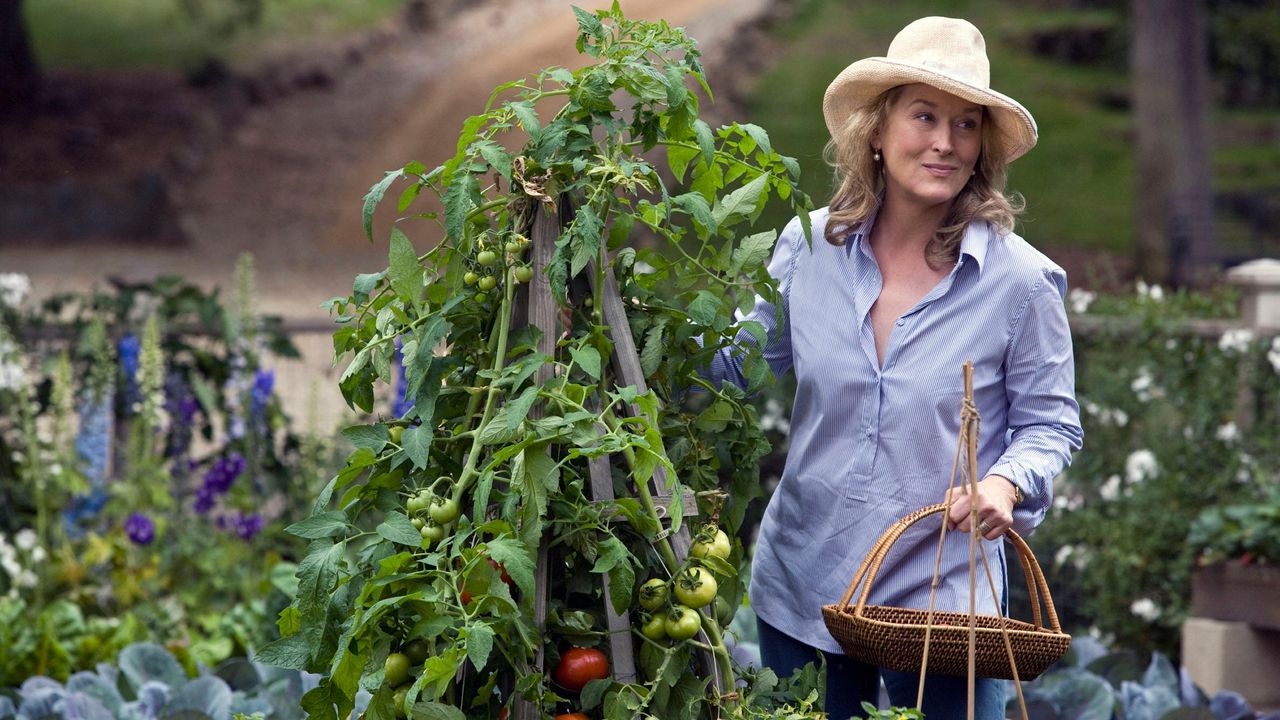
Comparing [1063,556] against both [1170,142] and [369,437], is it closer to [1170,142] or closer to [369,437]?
[369,437]

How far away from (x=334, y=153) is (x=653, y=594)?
42.2ft

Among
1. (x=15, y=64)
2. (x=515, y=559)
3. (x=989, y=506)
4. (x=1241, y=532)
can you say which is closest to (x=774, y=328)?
(x=989, y=506)

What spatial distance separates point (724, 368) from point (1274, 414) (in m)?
2.45

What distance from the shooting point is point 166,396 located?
13.4 feet

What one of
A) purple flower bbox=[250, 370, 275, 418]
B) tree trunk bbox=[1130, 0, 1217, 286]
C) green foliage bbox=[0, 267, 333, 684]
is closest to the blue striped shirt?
green foliage bbox=[0, 267, 333, 684]

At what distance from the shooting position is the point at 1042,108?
1455 cm

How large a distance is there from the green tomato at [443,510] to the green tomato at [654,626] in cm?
26

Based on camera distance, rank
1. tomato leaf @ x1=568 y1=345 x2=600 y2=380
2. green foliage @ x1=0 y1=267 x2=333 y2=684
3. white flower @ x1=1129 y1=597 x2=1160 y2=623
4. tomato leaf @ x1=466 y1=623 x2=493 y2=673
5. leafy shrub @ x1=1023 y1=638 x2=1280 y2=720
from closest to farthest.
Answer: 1. tomato leaf @ x1=466 y1=623 x2=493 y2=673
2. tomato leaf @ x1=568 y1=345 x2=600 y2=380
3. leafy shrub @ x1=1023 y1=638 x2=1280 y2=720
4. green foliage @ x1=0 y1=267 x2=333 y2=684
5. white flower @ x1=1129 y1=597 x2=1160 y2=623

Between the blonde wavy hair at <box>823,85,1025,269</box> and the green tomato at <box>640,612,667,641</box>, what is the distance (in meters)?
0.62

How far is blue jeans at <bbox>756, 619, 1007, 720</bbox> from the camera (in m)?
1.83

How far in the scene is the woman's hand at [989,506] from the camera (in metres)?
1.65

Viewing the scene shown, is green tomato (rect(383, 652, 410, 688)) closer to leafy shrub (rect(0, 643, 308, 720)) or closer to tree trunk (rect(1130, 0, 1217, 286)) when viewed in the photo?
leafy shrub (rect(0, 643, 308, 720))

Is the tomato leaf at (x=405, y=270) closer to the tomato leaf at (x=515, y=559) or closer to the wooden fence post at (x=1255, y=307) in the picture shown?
the tomato leaf at (x=515, y=559)

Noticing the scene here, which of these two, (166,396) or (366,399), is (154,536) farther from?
(366,399)
